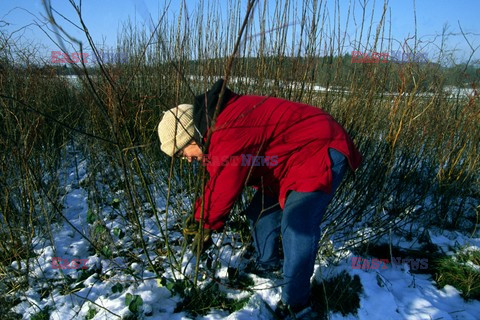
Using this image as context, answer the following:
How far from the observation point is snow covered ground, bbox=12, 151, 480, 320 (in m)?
1.61

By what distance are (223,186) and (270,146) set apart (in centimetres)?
31

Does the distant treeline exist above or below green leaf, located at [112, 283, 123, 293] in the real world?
above

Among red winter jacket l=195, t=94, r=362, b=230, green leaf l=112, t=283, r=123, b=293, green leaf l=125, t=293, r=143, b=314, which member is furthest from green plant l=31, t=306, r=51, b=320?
red winter jacket l=195, t=94, r=362, b=230

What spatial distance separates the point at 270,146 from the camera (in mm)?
1405

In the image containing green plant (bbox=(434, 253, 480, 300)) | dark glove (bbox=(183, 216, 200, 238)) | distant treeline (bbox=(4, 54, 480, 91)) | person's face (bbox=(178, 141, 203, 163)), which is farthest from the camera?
distant treeline (bbox=(4, 54, 480, 91))

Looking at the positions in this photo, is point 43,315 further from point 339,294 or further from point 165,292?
point 339,294

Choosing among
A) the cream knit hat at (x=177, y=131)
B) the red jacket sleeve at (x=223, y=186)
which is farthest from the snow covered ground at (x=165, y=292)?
the cream knit hat at (x=177, y=131)

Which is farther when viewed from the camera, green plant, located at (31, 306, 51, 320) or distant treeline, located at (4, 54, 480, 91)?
distant treeline, located at (4, 54, 480, 91)

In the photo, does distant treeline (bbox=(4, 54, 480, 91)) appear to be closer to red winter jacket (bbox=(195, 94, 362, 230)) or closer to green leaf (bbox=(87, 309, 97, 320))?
red winter jacket (bbox=(195, 94, 362, 230))

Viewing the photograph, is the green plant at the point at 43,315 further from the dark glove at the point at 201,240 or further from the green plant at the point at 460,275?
the green plant at the point at 460,275

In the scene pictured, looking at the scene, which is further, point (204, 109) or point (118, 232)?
point (118, 232)


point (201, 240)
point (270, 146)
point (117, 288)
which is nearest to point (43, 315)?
point (117, 288)

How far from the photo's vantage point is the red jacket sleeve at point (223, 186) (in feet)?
4.20

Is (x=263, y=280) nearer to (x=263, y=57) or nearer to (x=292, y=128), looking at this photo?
(x=292, y=128)
